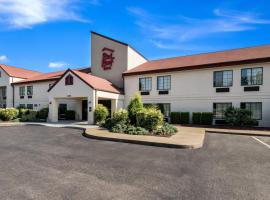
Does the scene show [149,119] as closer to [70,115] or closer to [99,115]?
[99,115]

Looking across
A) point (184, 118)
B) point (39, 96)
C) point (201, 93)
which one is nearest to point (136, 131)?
point (184, 118)

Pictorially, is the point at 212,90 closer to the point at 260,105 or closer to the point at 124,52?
the point at 260,105

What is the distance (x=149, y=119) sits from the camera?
13.9 m

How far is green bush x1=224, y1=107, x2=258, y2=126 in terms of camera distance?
17.0m

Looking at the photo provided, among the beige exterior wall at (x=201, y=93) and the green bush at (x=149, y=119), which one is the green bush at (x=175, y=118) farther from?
the green bush at (x=149, y=119)

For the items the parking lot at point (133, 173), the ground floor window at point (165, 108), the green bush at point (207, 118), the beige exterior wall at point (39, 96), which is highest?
the beige exterior wall at point (39, 96)

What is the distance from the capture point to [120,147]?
9516mm

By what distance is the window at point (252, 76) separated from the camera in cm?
1719

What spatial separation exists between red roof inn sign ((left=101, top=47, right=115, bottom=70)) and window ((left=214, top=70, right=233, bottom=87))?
12632 mm

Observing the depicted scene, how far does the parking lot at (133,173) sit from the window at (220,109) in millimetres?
9762

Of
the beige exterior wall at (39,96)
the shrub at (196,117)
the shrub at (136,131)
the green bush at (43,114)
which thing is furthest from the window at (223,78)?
the beige exterior wall at (39,96)

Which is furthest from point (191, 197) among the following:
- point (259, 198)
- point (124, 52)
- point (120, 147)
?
point (124, 52)

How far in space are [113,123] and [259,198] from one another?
11.6m

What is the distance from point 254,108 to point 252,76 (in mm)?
2758
